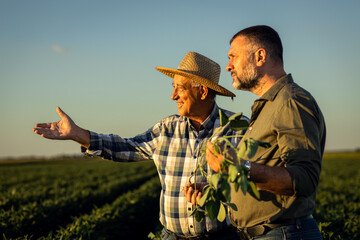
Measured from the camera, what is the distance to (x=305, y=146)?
1634 millimetres

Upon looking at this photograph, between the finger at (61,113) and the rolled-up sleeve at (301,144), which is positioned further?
the finger at (61,113)

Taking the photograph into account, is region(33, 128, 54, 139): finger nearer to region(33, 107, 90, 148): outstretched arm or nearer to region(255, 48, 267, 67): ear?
region(33, 107, 90, 148): outstretched arm

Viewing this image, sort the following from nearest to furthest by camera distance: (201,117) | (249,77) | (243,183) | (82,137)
→ (243,183) → (249,77) → (82,137) → (201,117)

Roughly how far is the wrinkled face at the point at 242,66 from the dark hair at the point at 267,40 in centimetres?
5

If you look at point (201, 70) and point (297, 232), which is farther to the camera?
point (201, 70)

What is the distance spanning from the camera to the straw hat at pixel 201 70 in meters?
2.96

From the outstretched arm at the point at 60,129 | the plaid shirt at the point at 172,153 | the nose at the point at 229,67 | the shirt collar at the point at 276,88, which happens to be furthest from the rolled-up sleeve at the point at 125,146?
the shirt collar at the point at 276,88

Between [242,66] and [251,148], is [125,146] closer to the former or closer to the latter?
[242,66]

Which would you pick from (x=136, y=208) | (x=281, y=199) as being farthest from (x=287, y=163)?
(x=136, y=208)

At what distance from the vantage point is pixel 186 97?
2.94 meters

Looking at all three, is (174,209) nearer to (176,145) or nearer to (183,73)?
(176,145)

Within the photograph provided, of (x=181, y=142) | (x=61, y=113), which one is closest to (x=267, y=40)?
(x=181, y=142)

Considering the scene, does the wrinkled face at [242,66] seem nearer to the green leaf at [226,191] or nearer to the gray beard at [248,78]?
the gray beard at [248,78]

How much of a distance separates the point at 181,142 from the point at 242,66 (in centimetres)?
104
